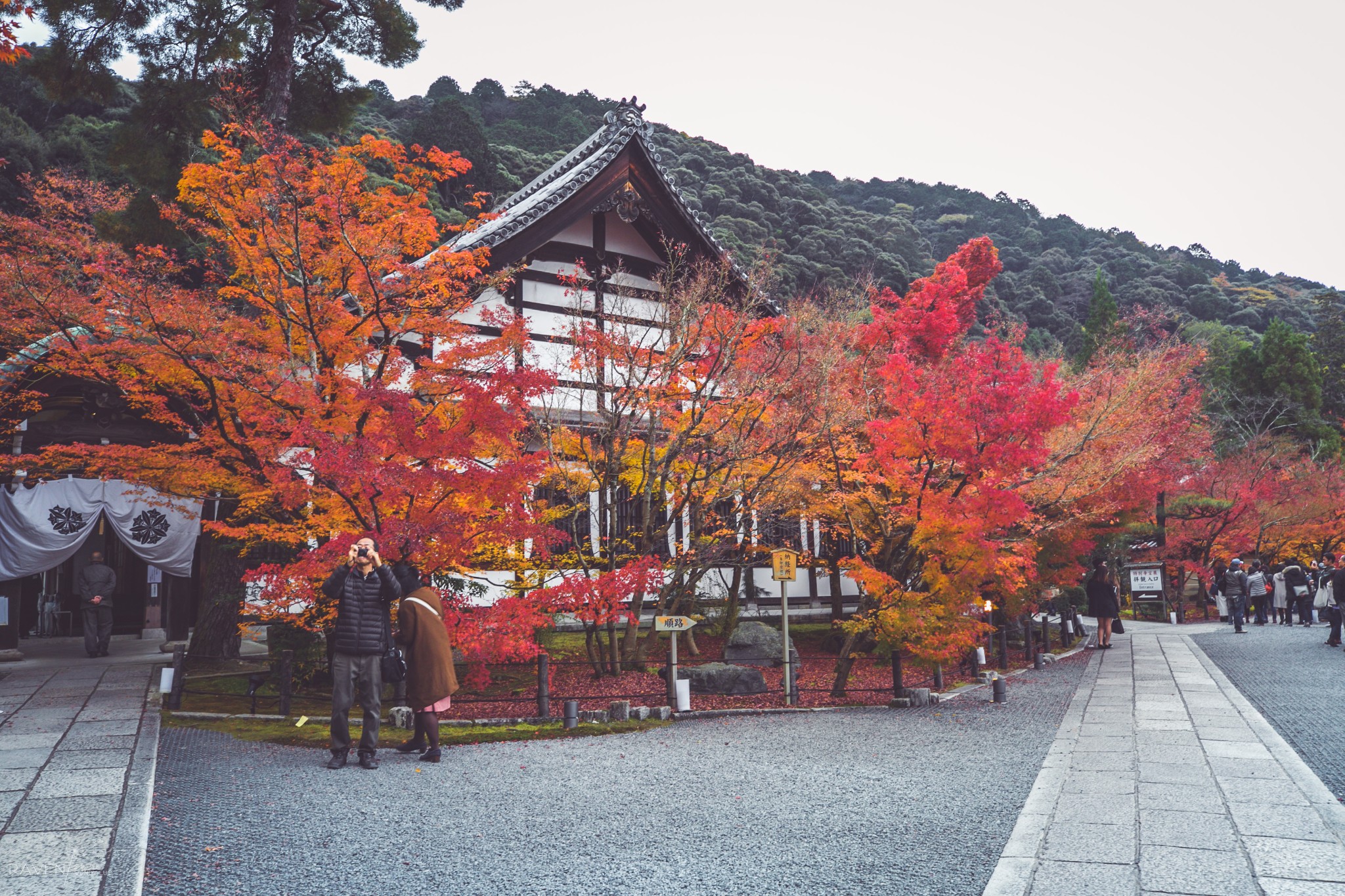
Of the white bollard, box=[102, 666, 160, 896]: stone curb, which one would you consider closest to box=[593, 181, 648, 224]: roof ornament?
the white bollard

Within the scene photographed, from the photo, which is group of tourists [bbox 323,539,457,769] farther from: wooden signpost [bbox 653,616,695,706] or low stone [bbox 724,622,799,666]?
low stone [bbox 724,622,799,666]

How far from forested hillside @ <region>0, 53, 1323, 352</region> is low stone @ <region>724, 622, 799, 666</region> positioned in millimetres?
10762

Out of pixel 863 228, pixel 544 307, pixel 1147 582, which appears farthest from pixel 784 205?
pixel 544 307

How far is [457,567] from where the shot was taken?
9094 mm

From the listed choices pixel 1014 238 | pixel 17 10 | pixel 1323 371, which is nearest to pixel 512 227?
pixel 17 10

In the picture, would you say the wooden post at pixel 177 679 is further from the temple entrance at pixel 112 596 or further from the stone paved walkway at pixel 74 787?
the temple entrance at pixel 112 596

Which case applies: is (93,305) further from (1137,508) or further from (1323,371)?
(1323,371)

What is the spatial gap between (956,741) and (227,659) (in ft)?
32.9

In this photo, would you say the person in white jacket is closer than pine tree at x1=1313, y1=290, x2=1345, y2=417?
Yes

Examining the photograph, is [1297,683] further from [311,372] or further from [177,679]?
[177,679]

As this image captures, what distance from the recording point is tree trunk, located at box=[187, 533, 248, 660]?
12.1 metres

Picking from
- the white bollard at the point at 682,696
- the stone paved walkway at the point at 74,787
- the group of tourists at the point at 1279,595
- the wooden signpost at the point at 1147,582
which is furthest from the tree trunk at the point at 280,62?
the group of tourists at the point at 1279,595

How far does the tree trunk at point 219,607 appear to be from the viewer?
12109 mm

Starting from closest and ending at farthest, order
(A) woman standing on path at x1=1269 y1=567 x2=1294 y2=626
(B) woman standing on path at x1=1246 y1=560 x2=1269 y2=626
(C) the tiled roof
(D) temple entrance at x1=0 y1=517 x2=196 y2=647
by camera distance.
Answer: (C) the tiled roof < (D) temple entrance at x1=0 y1=517 x2=196 y2=647 < (B) woman standing on path at x1=1246 y1=560 x2=1269 y2=626 < (A) woman standing on path at x1=1269 y1=567 x2=1294 y2=626
